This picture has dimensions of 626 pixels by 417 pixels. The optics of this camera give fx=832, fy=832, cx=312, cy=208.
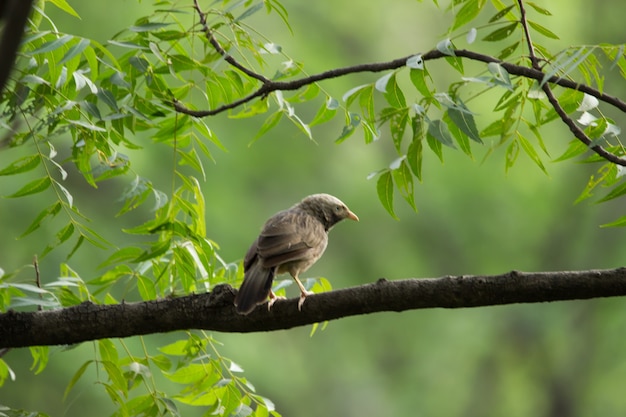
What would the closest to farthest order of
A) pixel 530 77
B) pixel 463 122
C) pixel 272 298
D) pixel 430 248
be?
pixel 463 122
pixel 530 77
pixel 272 298
pixel 430 248

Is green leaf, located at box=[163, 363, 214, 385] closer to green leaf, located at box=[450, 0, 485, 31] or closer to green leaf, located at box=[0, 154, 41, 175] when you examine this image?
green leaf, located at box=[0, 154, 41, 175]

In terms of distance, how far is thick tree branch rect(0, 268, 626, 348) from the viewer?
3199 mm

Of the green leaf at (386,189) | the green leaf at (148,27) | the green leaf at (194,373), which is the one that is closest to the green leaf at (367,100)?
the green leaf at (386,189)

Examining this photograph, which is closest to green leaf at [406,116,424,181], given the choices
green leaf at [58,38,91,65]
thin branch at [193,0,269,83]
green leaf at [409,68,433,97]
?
green leaf at [409,68,433,97]

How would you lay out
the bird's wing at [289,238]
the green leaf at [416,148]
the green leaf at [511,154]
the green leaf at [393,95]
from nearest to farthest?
the green leaf at [416,148] < the green leaf at [393,95] < the green leaf at [511,154] < the bird's wing at [289,238]

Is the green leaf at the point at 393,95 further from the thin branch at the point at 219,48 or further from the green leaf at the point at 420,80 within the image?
the thin branch at the point at 219,48

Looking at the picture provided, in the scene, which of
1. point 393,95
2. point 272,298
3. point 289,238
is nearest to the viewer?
point 393,95

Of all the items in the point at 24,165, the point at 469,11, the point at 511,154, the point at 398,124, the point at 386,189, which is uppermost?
the point at 469,11

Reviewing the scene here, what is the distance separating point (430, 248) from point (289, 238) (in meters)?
8.68

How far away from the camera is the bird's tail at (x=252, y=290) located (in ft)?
12.0

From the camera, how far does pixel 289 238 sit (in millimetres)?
5133

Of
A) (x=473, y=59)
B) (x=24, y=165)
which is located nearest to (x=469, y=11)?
(x=473, y=59)

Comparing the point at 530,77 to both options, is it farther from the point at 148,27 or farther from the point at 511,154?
the point at 148,27

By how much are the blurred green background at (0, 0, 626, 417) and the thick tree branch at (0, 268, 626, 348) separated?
22.7ft
